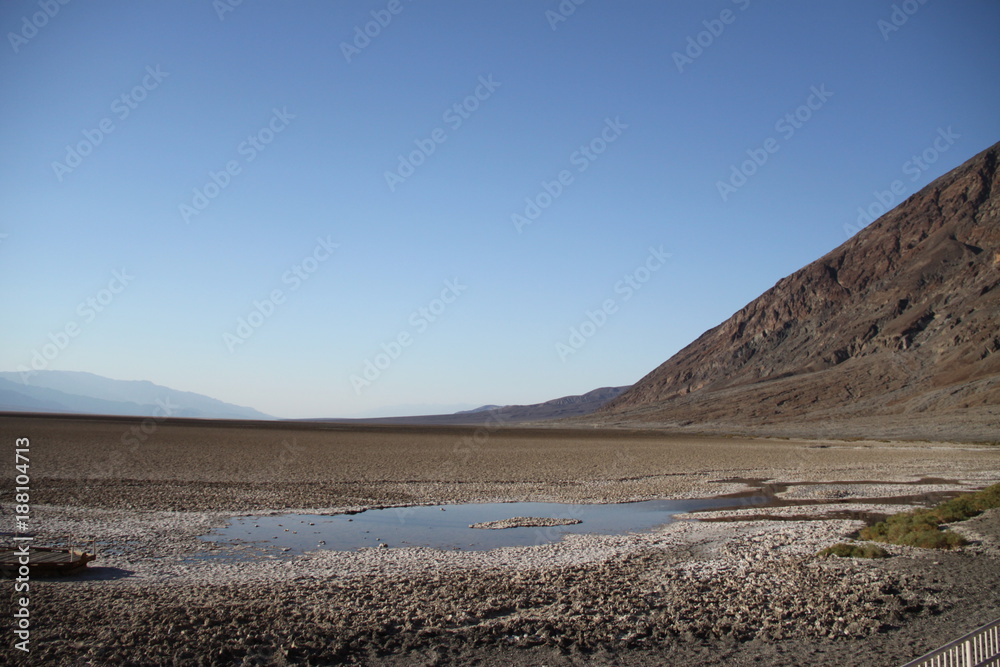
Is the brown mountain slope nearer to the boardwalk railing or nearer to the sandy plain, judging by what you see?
the sandy plain

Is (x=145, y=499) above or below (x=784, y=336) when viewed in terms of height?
below

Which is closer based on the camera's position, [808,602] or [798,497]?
[808,602]

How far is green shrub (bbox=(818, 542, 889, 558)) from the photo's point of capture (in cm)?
1184

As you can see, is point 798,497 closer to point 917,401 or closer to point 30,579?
Result: point 30,579

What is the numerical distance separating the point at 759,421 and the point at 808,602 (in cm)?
9215

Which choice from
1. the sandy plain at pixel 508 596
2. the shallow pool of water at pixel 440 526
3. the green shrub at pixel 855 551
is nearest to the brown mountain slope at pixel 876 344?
the shallow pool of water at pixel 440 526

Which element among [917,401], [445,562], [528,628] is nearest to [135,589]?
[445,562]

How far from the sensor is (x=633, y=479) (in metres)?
28.0

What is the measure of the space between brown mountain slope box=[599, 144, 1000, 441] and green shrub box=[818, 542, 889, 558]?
54.3m

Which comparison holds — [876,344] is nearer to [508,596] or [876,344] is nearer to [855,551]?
[855,551]

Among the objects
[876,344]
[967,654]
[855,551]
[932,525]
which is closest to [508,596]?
[967,654]

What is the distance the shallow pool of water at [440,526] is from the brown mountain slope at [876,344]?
2029 inches

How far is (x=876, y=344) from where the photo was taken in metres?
102

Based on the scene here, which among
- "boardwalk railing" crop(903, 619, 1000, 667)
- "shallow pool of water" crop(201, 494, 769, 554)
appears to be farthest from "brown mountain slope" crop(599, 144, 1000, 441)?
"boardwalk railing" crop(903, 619, 1000, 667)
